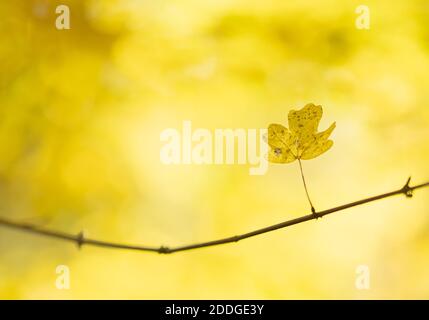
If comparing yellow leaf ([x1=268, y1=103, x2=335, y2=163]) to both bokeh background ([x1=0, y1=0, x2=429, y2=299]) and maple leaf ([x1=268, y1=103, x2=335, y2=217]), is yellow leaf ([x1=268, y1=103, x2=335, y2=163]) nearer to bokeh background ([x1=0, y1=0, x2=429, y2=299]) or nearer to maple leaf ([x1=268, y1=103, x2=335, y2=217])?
maple leaf ([x1=268, y1=103, x2=335, y2=217])

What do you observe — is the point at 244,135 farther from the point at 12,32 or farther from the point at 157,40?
the point at 12,32

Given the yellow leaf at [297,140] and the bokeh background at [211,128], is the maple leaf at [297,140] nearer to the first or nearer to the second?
the yellow leaf at [297,140]

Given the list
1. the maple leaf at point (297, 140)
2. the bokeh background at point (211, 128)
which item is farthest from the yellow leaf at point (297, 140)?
the bokeh background at point (211, 128)

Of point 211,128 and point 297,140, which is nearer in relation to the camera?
point 297,140

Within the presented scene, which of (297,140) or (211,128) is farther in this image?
(211,128)

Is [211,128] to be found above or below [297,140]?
above

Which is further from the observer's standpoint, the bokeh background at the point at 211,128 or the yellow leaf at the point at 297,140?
the bokeh background at the point at 211,128

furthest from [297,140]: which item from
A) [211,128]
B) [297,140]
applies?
[211,128]

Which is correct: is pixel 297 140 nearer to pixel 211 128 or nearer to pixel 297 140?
pixel 297 140
